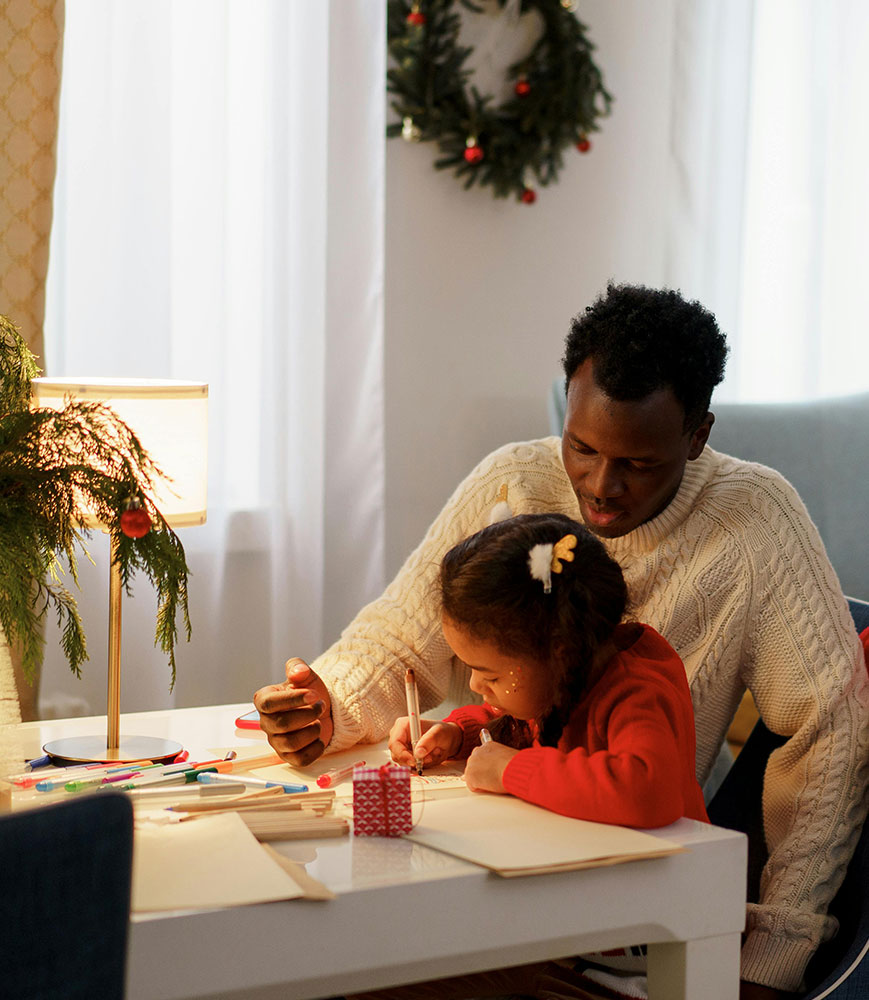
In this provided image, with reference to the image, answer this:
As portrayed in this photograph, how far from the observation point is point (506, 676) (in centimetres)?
114

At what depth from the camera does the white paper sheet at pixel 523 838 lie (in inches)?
35.7

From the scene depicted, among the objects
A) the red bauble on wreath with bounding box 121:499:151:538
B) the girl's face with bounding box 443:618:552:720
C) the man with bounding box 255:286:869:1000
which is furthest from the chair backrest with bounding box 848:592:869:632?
the red bauble on wreath with bounding box 121:499:151:538

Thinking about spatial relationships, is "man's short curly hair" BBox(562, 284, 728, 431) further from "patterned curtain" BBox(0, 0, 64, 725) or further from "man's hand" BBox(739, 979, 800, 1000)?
"patterned curtain" BBox(0, 0, 64, 725)

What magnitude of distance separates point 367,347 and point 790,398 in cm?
126

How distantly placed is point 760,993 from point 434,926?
21.4 inches

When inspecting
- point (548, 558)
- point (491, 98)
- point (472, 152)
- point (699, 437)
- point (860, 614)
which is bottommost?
point (860, 614)

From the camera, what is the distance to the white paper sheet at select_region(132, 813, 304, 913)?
81cm

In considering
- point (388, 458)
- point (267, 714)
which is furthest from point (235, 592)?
point (267, 714)

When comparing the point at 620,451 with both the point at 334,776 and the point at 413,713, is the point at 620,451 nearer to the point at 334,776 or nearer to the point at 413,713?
the point at 413,713

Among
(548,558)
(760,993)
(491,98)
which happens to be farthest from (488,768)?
(491,98)

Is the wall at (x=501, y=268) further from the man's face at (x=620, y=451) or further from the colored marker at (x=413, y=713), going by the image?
the colored marker at (x=413, y=713)

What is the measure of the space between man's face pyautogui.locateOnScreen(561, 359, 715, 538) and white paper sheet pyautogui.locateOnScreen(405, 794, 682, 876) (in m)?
0.44

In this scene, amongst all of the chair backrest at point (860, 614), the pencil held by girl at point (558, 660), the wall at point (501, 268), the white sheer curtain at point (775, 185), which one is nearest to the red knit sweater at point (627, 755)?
A: the pencil held by girl at point (558, 660)

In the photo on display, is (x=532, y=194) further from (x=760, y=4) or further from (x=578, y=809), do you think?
(x=578, y=809)
